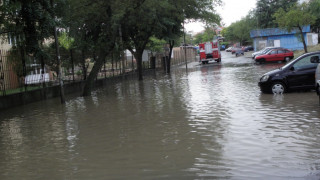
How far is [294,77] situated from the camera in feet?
41.0

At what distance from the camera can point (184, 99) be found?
1333 cm

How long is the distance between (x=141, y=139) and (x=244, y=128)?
2288 millimetres

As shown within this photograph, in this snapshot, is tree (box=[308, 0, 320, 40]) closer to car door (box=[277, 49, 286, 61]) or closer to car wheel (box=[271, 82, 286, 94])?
car door (box=[277, 49, 286, 61])

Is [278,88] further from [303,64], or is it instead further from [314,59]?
[314,59]

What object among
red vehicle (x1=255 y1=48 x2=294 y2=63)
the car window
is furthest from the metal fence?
red vehicle (x1=255 y1=48 x2=294 y2=63)

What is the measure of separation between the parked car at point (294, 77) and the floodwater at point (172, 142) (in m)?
0.71

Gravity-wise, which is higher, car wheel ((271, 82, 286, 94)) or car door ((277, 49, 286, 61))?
car door ((277, 49, 286, 61))

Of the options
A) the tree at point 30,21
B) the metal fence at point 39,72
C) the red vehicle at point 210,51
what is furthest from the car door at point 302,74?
the red vehicle at point 210,51

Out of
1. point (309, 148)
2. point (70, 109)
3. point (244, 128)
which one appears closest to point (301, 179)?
point (309, 148)

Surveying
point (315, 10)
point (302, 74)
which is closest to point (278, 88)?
point (302, 74)

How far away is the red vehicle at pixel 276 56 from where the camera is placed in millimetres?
35219

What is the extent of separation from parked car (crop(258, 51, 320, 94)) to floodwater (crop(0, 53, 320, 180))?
0.71 metres

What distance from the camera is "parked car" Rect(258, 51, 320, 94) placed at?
12375mm

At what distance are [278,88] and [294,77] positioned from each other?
26.5 inches
